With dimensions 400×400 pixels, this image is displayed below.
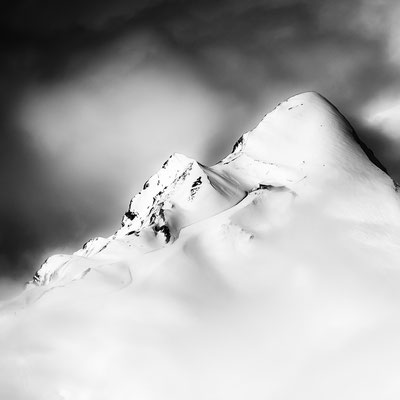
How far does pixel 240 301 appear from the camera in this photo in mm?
65375

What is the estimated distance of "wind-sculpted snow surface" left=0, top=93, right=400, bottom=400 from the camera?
5022 centimetres

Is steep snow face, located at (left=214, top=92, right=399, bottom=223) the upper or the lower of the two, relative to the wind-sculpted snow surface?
upper

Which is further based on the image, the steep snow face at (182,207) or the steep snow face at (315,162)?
the steep snow face at (182,207)

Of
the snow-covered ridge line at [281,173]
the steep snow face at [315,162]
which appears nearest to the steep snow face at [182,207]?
the snow-covered ridge line at [281,173]

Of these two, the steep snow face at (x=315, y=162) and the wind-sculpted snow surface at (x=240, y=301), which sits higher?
the steep snow face at (x=315, y=162)

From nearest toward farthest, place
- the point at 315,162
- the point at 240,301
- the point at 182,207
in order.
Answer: the point at 240,301 < the point at 315,162 < the point at 182,207

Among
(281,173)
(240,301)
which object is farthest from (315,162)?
(240,301)

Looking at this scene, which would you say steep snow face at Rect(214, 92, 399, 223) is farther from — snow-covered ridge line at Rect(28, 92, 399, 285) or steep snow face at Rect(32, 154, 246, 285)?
steep snow face at Rect(32, 154, 246, 285)

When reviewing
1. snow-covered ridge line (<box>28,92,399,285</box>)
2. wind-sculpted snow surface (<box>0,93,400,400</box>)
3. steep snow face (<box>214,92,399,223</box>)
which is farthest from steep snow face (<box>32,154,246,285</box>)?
steep snow face (<box>214,92,399,223</box>)

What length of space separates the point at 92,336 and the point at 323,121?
217 feet

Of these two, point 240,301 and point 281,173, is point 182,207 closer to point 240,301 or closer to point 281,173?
point 281,173

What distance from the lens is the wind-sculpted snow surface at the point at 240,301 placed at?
50.2m

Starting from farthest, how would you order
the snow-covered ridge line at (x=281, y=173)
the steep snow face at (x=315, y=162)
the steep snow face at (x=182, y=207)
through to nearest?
1. the steep snow face at (x=182, y=207)
2. the snow-covered ridge line at (x=281, y=173)
3. the steep snow face at (x=315, y=162)

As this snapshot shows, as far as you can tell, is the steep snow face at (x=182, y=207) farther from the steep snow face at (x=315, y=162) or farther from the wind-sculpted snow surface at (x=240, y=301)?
the steep snow face at (x=315, y=162)
